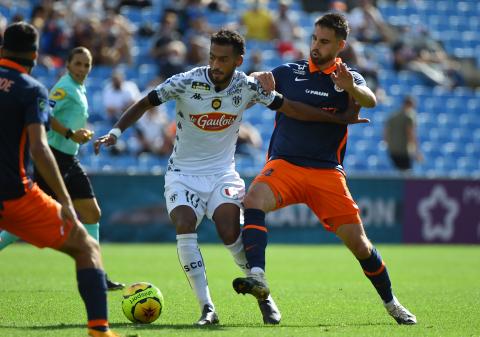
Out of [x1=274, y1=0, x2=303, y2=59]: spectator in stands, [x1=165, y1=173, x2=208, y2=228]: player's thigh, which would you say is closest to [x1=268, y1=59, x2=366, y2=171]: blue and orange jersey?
[x1=165, y1=173, x2=208, y2=228]: player's thigh

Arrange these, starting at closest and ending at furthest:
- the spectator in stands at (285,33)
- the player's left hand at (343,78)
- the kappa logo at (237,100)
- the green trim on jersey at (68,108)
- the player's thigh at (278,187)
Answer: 1. the player's left hand at (343,78)
2. the player's thigh at (278,187)
3. the kappa logo at (237,100)
4. the green trim on jersey at (68,108)
5. the spectator in stands at (285,33)

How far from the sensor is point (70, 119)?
36.1 ft

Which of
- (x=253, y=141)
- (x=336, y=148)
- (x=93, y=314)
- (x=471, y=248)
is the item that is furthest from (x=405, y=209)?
(x=93, y=314)

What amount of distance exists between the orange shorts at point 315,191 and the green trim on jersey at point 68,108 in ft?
10.6

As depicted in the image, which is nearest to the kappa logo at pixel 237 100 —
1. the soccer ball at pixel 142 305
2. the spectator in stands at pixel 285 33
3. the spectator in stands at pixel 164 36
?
the soccer ball at pixel 142 305

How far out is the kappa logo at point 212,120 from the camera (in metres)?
8.36

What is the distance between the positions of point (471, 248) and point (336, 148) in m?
11.9

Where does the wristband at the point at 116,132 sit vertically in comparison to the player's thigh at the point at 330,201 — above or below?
above

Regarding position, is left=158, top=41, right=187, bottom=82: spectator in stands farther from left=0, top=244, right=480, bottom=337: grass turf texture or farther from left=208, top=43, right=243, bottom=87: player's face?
left=208, top=43, right=243, bottom=87: player's face

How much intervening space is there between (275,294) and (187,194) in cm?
271

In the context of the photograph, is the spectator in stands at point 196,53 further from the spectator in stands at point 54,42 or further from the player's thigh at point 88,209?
the player's thigh at point 88,209

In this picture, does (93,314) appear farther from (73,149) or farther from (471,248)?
(471,248)

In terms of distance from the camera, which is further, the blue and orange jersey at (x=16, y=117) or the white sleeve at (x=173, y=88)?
the white sleeve at (x=173, y=88)

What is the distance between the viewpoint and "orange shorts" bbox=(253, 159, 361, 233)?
8406 mm
